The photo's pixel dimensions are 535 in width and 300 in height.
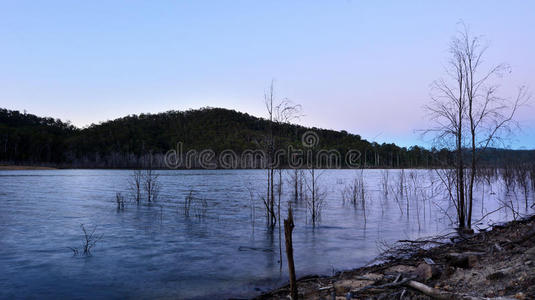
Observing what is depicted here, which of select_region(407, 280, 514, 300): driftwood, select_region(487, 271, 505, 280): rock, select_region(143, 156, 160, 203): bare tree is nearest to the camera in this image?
select_region(407, 280, 514, 300): driftwood

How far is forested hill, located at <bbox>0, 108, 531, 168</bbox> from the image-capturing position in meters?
123

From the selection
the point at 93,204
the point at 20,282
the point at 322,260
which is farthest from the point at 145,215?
the point at 322,260

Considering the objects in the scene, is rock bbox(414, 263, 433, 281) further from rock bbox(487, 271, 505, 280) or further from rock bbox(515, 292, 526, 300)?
rock bbox(515, 292, 526, 300)

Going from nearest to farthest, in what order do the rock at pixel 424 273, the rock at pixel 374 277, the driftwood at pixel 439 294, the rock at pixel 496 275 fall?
the driftwood at pixel 439 294, the rock at pixel 496 275, the rock at pixel 424 273, the rock at pixel 374 277

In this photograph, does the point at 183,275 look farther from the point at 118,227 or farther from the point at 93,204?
the point at 93,204

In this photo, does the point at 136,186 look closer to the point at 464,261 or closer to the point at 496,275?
the point at 464,261

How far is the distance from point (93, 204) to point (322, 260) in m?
20.2

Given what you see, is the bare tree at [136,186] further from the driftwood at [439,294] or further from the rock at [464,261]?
the driftwood at [439,294]

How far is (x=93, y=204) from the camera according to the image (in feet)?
81.8

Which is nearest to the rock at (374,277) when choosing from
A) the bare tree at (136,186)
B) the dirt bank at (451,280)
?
the dirt bank at (451,280)

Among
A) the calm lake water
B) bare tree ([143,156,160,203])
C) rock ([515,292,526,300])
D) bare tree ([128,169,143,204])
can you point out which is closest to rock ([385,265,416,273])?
the calm lake water

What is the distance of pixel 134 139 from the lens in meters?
155

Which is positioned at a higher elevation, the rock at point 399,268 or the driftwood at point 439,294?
the driftwood at point 439,294

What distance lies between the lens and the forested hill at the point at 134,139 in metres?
123
